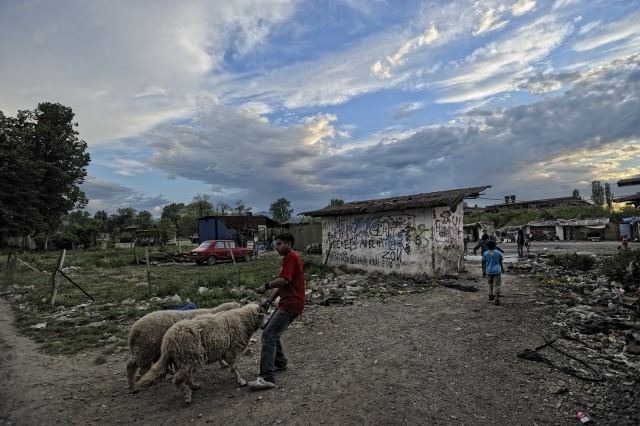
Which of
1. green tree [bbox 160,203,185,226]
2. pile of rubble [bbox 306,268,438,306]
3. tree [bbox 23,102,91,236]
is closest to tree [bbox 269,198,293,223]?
green tree [bbox 160,203,185,226]

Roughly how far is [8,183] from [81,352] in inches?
1020

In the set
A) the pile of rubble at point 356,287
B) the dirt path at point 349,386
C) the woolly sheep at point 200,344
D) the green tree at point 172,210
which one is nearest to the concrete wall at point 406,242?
the pile of rubble at point 356,287

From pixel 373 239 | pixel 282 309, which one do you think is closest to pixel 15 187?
pixel 373 239

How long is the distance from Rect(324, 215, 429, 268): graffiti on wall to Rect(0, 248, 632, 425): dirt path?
6673mm

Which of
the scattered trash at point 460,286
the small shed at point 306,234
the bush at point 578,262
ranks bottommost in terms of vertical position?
the scattered trash at point 460,286

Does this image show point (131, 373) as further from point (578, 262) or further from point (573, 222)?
point (573, 222)

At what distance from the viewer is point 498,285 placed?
30.3ft

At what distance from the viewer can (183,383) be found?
14.0 ft

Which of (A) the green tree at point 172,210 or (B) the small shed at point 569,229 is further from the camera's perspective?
(A) the green tree at point 172,210

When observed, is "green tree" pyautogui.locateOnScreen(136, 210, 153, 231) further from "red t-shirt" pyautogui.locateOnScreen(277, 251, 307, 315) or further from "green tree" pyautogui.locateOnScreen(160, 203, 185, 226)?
"red t-shirt" pyautogui.locateOnScreen(277, 251, 307, 315)

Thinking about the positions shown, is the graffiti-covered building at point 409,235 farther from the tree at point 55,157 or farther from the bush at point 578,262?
the tree at point 55,157

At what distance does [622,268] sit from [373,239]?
26.9 feet

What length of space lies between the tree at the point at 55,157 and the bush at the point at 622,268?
38487 mm

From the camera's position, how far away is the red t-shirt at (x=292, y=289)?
15.6ft
